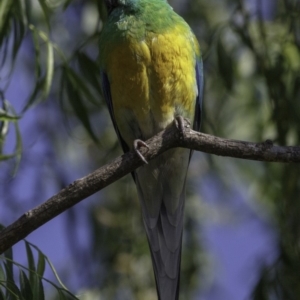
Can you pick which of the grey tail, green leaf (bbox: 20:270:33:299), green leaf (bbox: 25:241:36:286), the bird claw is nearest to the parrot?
the grey tail

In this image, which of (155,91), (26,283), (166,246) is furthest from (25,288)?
(155,91)

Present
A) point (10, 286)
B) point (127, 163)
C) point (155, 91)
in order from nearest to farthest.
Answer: point (10, 286)
point (127, 163)
point (155, 91)

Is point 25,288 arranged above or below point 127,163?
below

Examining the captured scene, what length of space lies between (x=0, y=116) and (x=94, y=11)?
210 centimetres

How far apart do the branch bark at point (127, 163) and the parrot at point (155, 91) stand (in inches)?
14.2

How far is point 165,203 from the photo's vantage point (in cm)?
408

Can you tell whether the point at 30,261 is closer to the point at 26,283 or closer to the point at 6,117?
the point at 26,283

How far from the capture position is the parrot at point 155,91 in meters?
3.69

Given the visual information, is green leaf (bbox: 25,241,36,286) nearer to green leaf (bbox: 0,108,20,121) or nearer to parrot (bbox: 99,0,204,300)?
green leaf (bbox: 0,108,20,121)

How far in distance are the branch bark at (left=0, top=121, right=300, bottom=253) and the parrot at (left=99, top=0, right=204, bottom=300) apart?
14.2 inches

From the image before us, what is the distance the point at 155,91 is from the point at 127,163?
0.71m

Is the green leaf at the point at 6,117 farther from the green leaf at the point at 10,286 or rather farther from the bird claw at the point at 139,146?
the green leaf at the point at 10,286

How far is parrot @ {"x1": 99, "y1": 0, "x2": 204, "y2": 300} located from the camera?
369cm

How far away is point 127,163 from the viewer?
10.2 ft
